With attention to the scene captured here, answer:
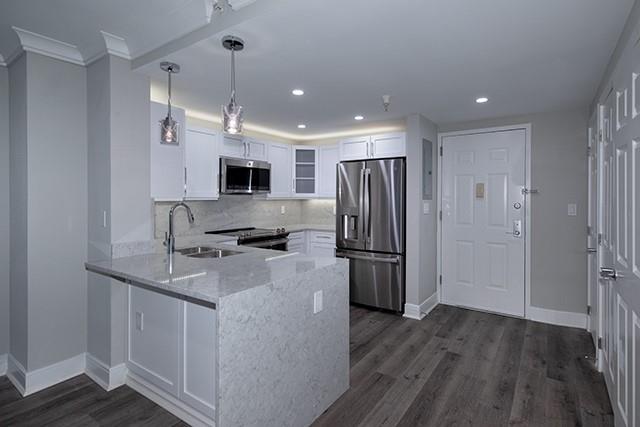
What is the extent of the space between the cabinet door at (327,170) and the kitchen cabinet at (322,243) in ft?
1.92

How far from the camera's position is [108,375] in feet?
7.88

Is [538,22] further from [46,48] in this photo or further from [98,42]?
[46,48]

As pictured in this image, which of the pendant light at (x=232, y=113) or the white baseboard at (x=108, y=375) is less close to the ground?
the pendant light at (x=232, y=113)

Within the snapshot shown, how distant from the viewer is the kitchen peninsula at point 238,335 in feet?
5.40

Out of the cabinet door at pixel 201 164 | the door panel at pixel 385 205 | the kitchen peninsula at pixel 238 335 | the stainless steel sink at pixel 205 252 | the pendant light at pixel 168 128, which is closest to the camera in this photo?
the kitchen peninsula at pixel 238 335

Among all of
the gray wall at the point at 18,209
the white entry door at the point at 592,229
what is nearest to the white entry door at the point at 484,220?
the white entry door at the point at 592,229

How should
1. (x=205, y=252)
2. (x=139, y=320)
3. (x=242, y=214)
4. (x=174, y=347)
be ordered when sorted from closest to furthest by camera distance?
1. (x=174, y=347)
2. (x=139, y=320)
3. (x=205, y=252)
4. (x=242, y=214)

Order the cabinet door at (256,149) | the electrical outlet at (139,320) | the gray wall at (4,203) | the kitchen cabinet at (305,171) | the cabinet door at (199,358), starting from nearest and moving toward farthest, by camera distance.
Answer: the cabinet door at (199,358), the electrical outlet at (139,320), the gray wall at (4,203), the cabinet door at (256,149), the kitchen cabinet at (305,171)

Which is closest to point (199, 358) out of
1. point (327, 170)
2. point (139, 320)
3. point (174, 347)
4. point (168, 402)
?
point (174, 347)

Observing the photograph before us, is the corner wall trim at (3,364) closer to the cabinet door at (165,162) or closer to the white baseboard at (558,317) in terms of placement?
the cabinet door at (165,162)

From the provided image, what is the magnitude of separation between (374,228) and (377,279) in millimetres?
612

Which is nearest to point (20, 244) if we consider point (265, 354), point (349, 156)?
point (265, 354)

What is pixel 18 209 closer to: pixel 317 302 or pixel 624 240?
pixel 317 302

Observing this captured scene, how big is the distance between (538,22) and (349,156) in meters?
2.79
